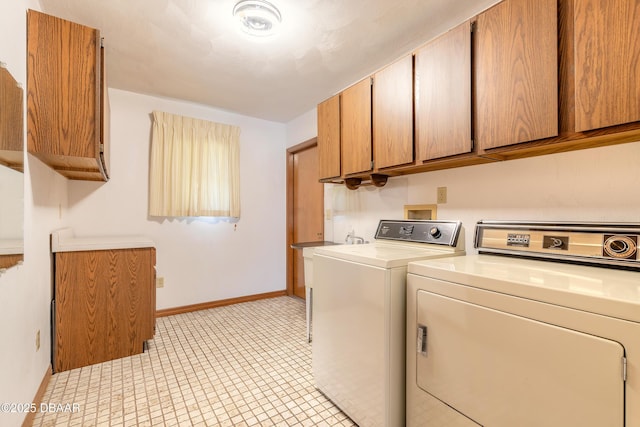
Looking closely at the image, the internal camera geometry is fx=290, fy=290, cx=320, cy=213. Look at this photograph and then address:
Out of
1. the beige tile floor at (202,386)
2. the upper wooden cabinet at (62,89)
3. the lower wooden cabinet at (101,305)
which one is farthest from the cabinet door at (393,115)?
the lower wooden cabinet at (101,305)

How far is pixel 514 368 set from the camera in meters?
0.99

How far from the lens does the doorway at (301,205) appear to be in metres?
3.56

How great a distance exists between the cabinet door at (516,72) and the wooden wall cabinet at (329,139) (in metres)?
1.15

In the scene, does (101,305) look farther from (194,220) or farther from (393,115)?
(393,115)

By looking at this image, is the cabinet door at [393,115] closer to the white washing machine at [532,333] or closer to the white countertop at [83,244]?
the white washing machine at [532,333]

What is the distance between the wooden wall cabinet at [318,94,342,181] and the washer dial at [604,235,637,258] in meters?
1.67

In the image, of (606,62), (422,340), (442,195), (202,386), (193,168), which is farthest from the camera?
(193,168)

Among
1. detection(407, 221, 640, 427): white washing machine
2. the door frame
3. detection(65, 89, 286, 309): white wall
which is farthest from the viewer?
the door frame

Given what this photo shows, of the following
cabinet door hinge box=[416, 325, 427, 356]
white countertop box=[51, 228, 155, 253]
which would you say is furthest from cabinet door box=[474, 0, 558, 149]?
white countertop box=[51, 228, 155, 253]

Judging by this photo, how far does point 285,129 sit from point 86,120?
264cm

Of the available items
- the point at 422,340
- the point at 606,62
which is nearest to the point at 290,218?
the point at 422,340

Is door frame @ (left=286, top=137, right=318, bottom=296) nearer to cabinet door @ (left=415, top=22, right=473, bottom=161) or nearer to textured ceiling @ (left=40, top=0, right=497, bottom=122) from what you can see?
textured ceiling @ (left=40, top=0, right=497, bottom=122)

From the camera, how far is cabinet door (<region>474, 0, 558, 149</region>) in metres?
1.24

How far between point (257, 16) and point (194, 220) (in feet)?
7.69
